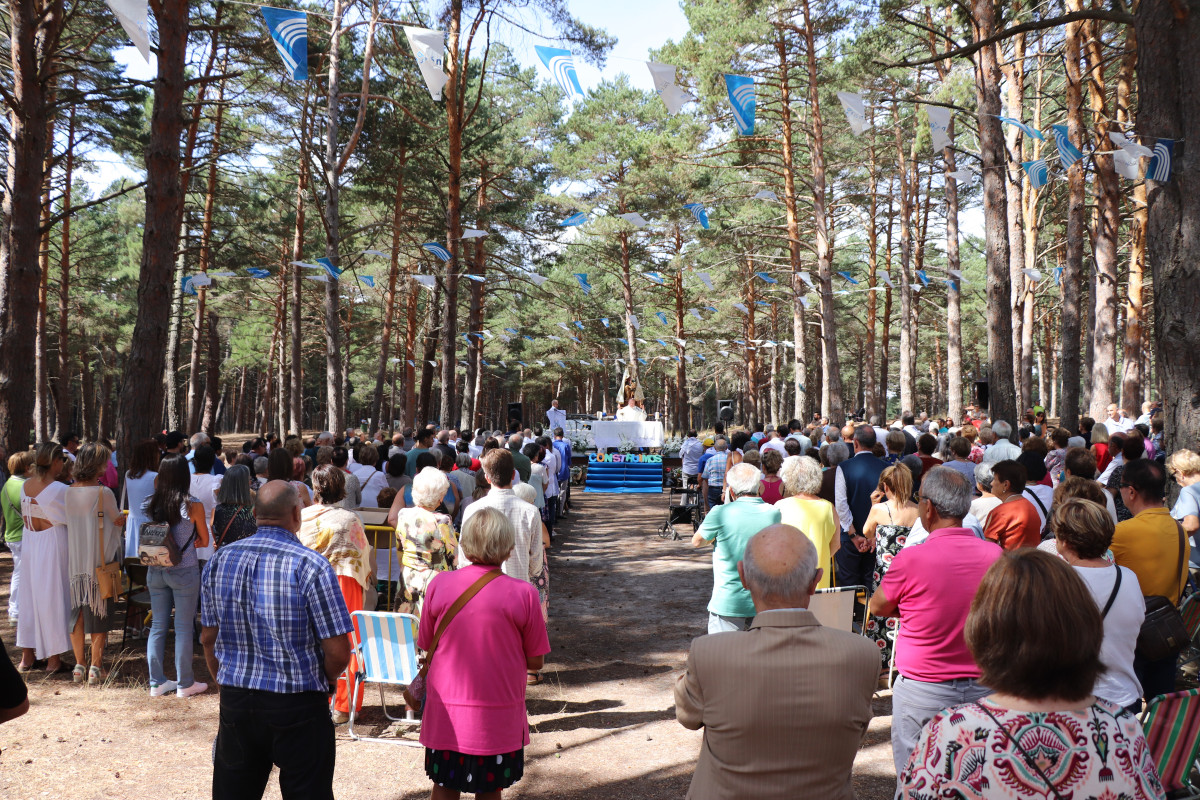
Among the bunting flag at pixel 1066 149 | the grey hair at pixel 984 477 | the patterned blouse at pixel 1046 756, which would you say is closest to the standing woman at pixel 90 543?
the patterned blouse at pixel 1046 756

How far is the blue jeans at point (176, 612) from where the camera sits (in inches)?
217

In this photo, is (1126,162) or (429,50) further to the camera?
(1126,162)

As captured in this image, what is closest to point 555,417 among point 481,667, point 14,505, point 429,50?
point 429,50

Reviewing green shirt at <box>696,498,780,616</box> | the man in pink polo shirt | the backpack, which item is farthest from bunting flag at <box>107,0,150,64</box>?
the man in pink polo shirt

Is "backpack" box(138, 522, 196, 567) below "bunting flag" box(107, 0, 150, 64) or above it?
below

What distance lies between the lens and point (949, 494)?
3.42 meters

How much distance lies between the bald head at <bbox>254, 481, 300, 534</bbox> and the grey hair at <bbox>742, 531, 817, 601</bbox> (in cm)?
175

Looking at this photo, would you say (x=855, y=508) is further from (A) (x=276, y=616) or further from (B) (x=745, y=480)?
(A) (x=276, y=616)

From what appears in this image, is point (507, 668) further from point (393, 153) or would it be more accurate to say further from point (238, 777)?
point (393, 153)

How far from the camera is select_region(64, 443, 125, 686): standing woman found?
5.59 meters

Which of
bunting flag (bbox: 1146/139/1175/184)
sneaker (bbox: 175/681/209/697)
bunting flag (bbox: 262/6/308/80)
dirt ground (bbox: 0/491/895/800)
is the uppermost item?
bunting flag (bbox: 262/6/308/80)

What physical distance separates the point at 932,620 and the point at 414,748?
10.3 ft

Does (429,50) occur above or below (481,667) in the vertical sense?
above

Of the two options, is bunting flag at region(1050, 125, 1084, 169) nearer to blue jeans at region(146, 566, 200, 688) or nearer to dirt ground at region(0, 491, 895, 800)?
dirt ground at region(0, 491, 895, 800)
